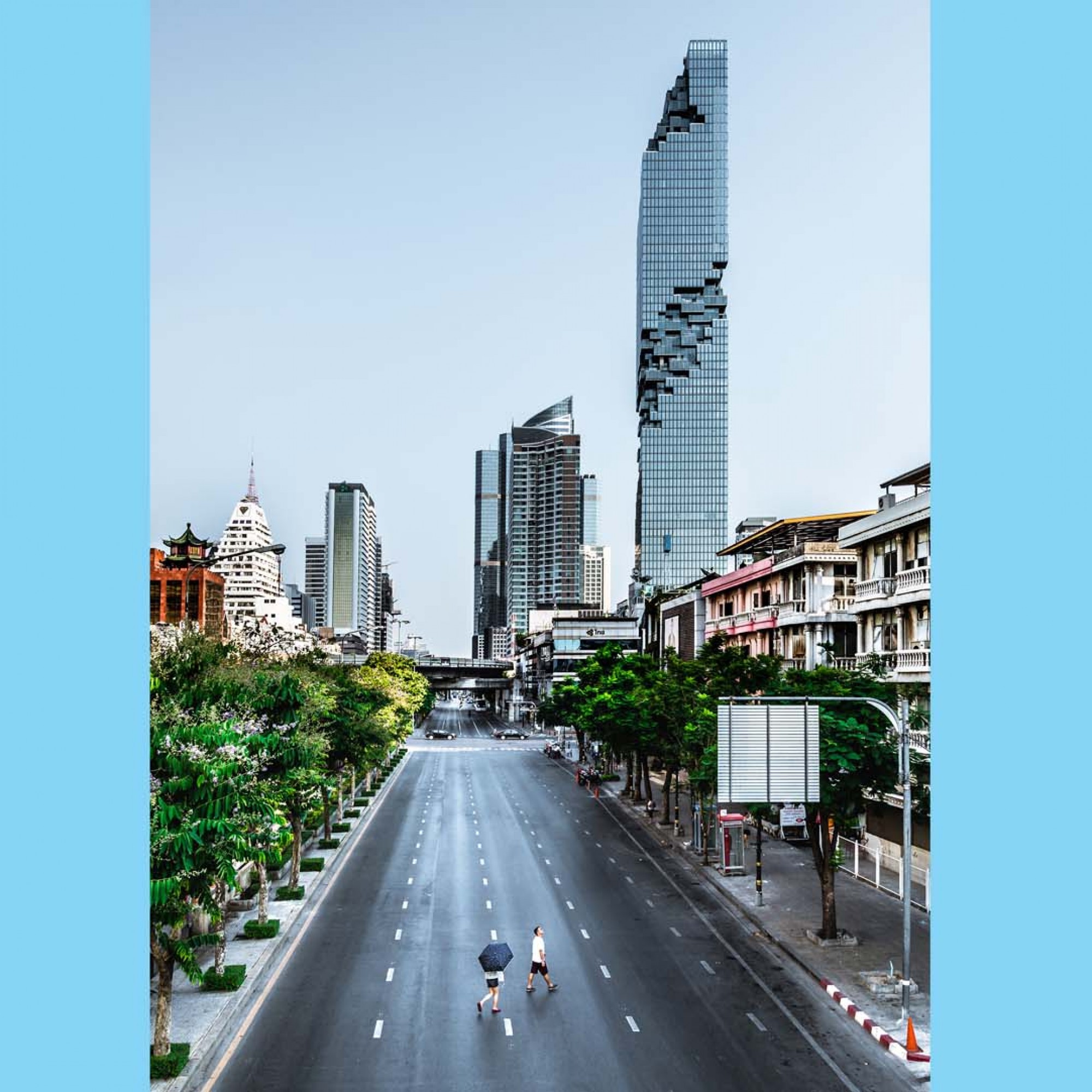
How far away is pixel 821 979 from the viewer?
29844mm

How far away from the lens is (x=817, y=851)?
3472 centimetres

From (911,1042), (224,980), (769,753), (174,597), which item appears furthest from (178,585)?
(911,1042)

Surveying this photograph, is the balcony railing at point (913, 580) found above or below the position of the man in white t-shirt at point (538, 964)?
above

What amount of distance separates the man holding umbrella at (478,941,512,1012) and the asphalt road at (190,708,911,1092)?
0.42 meters

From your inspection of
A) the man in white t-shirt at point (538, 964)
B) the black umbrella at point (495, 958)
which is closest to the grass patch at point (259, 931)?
the man in white t-shirt at point (538, 964)

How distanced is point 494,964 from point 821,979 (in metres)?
9.62

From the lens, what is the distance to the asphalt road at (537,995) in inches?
901

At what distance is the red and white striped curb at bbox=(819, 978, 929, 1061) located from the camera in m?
23.7

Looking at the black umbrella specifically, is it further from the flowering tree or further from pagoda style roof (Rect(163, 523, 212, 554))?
pagoda style roof (Rect(163, 523, 212, 554))

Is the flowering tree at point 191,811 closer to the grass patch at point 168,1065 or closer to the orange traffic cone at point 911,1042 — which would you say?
the grass patch at point 168,1065

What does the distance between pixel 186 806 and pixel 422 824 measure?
4448 centimetres

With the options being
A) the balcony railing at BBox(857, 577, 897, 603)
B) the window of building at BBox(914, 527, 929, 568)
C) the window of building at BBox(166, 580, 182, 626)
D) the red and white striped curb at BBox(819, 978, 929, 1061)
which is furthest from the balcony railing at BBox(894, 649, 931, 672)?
the window of building at BBox(166, 580, 182, 626)

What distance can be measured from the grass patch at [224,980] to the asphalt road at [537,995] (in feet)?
2.64

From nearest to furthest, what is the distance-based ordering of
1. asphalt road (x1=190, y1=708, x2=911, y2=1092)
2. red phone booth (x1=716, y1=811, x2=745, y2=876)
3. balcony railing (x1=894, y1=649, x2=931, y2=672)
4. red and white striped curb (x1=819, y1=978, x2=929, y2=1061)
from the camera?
1. asphalt road (x1=190, y1=708, x2=911, y2=1092)
2. red and white striped curb (x1=819, y1=978, x2=929, y2=1061)
3. balcony railing (x1=894, y1=649, x2=931, y2=672)
4. red phone booth (x1=716, y1=811, x2=745, y2=876)
